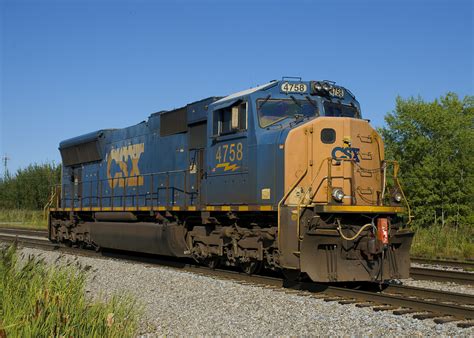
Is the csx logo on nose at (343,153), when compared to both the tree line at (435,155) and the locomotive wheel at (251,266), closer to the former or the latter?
the locomotive wheel at (251,266)

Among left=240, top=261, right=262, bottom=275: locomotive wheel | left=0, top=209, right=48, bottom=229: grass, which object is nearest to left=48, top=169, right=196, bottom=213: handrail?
left=240, top=261, right=262, bottom=275: locomotive wheel

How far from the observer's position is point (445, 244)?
1684 centimetres

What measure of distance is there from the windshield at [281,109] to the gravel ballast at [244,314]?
3.07 m

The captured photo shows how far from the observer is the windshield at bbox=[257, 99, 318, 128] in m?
10.3

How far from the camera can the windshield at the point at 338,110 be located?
10508mm

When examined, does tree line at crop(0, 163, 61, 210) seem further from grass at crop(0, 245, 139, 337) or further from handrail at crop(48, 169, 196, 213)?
grass at crop(0, 245, 139, 337)

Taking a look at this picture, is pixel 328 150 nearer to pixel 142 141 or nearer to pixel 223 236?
pixel 223 236

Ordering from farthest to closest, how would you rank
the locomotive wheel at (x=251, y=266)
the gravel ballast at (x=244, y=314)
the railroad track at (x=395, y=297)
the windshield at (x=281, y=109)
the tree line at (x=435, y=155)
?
the tree line at (x=435, y=155), the locomotive wheel at (x=251, y=266), the windshield at (x=281, y=109), the railroad track at (x=395, y=297), the gravel ballast at (x=244, y=314)

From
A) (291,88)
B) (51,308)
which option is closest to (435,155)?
(291,88)

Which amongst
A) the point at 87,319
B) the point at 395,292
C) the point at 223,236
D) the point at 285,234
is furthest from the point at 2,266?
the point at 395,292

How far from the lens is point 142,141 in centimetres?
1531

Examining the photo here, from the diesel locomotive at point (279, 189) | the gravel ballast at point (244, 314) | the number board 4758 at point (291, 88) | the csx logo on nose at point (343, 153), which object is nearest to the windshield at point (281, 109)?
the diesel locomotive at point (279, 189)

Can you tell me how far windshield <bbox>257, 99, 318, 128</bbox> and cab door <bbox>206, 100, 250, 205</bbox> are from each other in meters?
0.34

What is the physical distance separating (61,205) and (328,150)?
1294 cm
